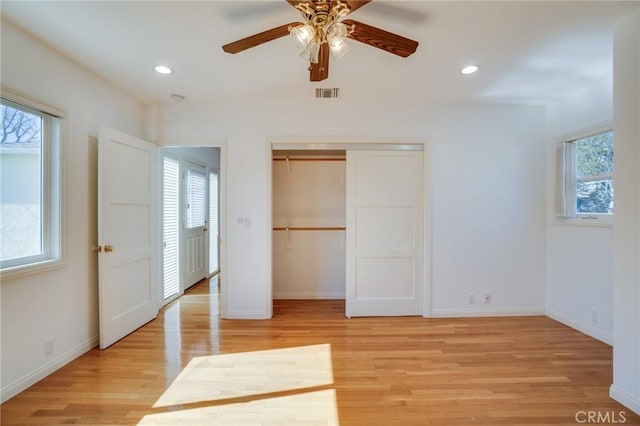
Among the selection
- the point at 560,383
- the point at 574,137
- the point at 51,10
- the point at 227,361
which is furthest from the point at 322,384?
the point at 574,137

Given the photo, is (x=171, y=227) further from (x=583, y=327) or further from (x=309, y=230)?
(x=583, y=327)

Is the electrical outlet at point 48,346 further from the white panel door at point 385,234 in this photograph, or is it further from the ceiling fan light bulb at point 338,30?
the ceiling fan light bulb at point 338,30

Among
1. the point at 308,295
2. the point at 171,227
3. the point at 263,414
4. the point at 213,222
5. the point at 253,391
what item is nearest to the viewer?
the point at 263,414

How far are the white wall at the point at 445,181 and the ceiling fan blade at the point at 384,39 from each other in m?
1.60

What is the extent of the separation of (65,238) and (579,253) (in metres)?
4.94

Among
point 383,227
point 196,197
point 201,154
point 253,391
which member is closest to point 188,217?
point 196,197

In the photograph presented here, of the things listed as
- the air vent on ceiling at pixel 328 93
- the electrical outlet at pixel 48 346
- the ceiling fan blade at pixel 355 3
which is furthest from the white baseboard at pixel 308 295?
the ceiling fan blade at pixel 355 3

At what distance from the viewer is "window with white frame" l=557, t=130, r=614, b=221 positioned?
2773 mm

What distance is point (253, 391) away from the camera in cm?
198

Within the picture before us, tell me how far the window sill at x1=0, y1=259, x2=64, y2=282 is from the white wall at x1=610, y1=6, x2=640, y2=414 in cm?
411

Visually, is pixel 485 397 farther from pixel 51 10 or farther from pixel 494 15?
pixel 51 10

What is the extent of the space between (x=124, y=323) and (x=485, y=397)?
3.24 m

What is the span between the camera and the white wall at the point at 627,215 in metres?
1.79

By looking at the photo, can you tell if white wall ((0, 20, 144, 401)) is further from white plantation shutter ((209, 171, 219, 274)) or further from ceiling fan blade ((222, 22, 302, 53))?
white plantation shutter ((209, 171, 219, 274))
